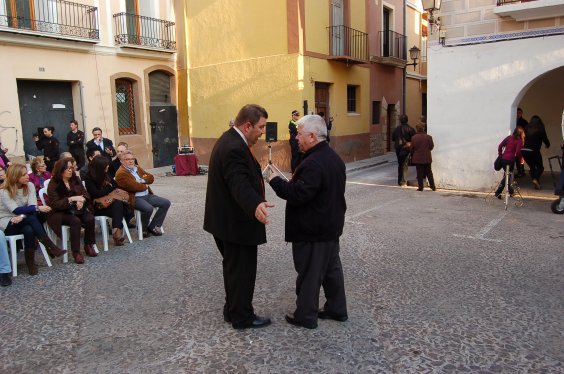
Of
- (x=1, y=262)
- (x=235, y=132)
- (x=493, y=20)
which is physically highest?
(x=493, y=20)

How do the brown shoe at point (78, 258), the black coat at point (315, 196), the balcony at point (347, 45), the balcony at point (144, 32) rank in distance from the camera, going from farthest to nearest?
1. the balcony at point (347, 45)
2. the balcony at point (144, 32)
3. the brown shoe at point (78, 258)
4. the black coat at point (315, 196)

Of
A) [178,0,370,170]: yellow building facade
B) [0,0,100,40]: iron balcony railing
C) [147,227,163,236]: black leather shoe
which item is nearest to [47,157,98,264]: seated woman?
[147,227,163,236]: black leather shoe

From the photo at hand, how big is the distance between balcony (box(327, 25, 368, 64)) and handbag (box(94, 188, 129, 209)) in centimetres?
985

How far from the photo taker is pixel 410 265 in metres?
5.28

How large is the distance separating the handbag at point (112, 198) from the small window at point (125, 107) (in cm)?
933

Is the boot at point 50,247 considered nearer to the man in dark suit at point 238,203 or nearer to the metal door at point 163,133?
the man in dark suit at point 238,203

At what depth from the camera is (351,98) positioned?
16.6 m

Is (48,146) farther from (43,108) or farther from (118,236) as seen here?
(118,236)

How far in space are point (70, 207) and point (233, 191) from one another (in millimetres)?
3224

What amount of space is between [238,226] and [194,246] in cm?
294

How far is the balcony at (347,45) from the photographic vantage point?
1483 centimetres

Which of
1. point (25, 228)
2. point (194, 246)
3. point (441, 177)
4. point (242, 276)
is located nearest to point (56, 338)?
point (242, 276)

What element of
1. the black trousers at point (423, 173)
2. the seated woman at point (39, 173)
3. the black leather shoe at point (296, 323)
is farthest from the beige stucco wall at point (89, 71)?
the black leather shoe at point (296, 323)

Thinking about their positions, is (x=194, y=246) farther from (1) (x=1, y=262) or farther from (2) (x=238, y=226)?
(2) (x=238, y=226)
